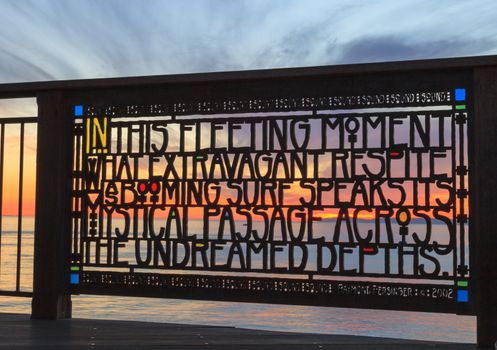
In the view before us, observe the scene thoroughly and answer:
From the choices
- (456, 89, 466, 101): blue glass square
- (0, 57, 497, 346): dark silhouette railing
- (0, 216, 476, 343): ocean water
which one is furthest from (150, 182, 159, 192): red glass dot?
(0, 216, 476, 343): ocean water

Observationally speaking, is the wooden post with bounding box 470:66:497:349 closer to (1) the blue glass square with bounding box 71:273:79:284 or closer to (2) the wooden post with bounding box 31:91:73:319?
(1) the blue glass square with bounding box 71:273:79:284

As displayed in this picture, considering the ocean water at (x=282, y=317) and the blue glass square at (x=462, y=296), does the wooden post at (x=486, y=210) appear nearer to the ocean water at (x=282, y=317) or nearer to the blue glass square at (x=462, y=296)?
the blue glass square at (x=462, y=296)

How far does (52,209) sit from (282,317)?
18.6ft

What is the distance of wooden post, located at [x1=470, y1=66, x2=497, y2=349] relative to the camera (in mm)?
6520

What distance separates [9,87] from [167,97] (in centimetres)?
206

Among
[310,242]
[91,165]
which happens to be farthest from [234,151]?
[91,165]

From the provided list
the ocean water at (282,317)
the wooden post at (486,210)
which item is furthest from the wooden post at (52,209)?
the wooden post at (486,210)

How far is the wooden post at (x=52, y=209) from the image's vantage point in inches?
313

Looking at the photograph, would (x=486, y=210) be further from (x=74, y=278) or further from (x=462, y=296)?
(x=74, y=278)

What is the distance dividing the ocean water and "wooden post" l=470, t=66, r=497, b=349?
3.33 meters

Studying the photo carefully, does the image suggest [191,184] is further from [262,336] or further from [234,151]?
[262,336]

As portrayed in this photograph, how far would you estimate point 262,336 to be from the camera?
6.94 m

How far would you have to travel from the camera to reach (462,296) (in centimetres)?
675

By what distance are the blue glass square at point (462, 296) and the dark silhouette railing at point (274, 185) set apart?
0.07 ft
